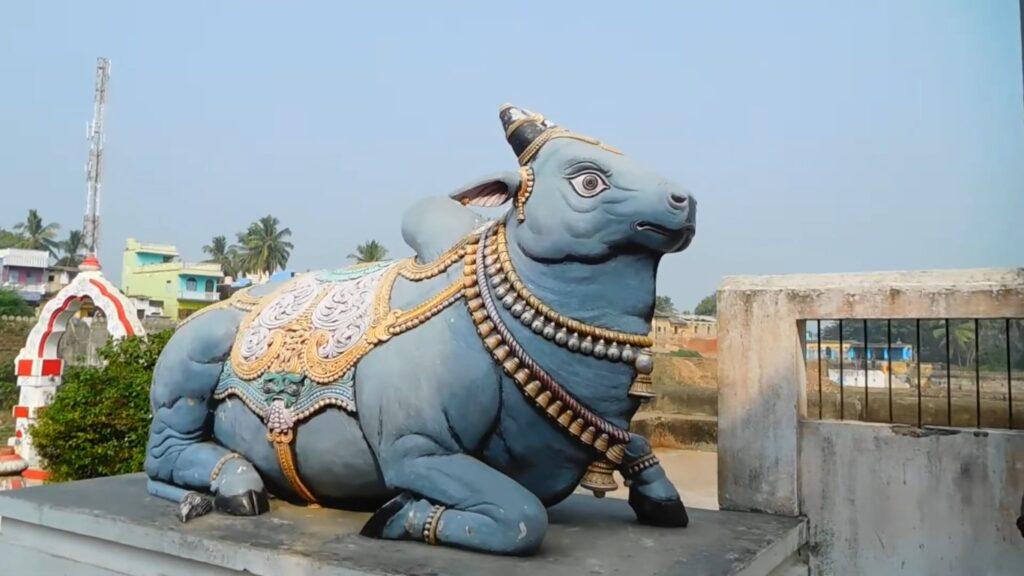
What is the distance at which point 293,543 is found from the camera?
2.17 m

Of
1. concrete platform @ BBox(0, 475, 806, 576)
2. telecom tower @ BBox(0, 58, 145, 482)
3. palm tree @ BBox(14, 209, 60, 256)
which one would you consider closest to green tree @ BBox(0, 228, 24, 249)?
palm tree @ BBox(14, 209, 60, 256)

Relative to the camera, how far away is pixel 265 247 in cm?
4112

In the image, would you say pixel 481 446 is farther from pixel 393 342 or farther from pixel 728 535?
pixel 728 535

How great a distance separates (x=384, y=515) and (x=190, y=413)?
0.95 metres

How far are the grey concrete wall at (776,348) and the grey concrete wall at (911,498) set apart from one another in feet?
0.33

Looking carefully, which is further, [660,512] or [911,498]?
[911,498]

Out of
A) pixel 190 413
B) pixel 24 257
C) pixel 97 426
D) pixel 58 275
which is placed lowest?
pixel 97 426

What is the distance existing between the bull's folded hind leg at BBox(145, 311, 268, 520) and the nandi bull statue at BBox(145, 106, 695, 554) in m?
0.14

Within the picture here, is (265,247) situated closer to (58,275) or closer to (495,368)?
(58,275)

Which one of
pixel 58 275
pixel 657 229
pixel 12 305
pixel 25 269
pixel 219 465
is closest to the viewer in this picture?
pixel 657 229

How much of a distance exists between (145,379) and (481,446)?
18.2 ft

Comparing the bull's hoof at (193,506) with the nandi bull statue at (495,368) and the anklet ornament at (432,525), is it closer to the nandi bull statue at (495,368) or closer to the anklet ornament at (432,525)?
the nandi bull statue at (495,368)

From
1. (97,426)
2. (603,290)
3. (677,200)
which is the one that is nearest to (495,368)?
(603,290)

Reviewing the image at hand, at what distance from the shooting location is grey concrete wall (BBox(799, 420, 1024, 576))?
2830 millimetres
